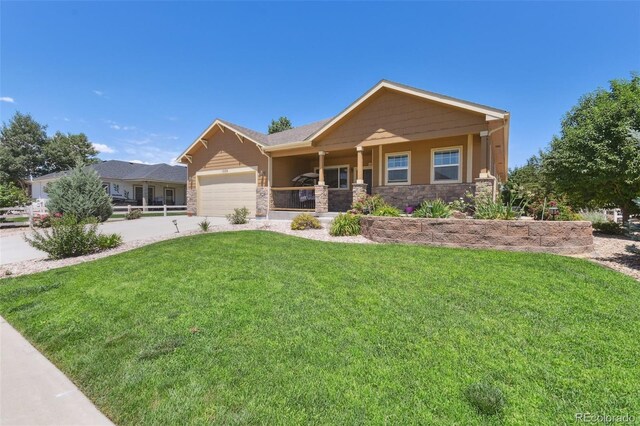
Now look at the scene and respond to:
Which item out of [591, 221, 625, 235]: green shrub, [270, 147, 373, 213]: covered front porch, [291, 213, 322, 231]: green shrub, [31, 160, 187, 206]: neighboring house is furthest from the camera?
[31, 160, 187, 206]: neighboring house

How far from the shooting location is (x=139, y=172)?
2931 centimetres

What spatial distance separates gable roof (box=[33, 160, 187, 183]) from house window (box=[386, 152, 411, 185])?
78.3ft

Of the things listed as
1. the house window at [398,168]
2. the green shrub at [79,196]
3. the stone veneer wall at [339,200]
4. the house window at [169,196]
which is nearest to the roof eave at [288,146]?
the stone veneer wall at [339,200]

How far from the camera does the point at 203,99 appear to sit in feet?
66.4

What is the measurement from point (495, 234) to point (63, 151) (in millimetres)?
55944

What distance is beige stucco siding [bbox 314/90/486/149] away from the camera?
33.3 ft

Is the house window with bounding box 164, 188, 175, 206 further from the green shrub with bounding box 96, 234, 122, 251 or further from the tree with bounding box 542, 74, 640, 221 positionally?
the tree with bounding box 542, 74, 640, 221

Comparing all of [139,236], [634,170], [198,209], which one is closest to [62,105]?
[198,209]

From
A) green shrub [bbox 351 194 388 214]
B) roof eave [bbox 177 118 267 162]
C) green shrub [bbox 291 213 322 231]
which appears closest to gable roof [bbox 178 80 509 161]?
roof eave [bbox 177 118 267 162]

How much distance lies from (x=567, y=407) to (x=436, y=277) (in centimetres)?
256

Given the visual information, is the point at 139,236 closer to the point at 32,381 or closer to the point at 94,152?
the point at 32,381

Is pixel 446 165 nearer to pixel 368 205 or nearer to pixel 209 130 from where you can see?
pixel 368 205

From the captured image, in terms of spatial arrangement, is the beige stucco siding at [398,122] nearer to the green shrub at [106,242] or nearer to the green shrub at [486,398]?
the green shrub at [106,242]

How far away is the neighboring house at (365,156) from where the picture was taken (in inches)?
410
